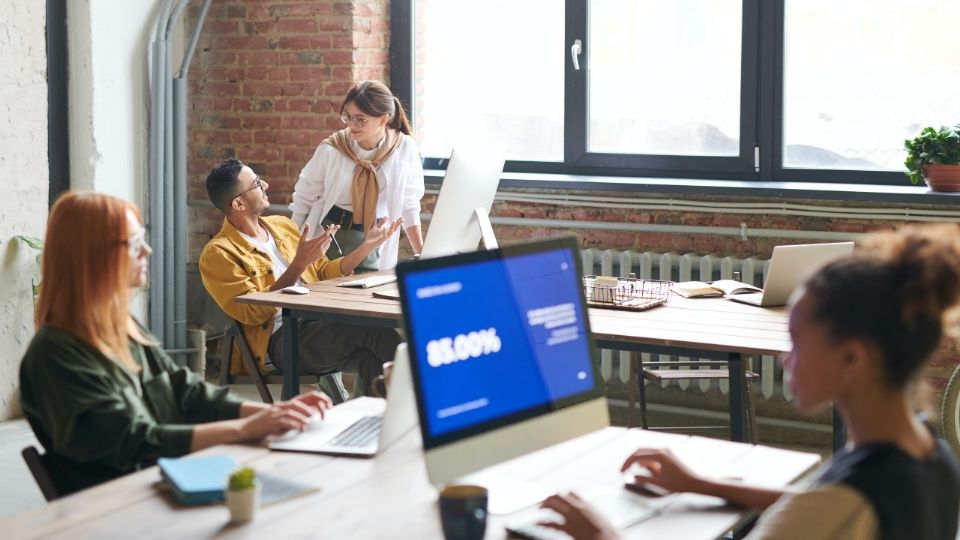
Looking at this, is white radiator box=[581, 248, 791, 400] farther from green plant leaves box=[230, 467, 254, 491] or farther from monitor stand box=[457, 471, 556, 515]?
green plant leaves box=[230, 467, 254, 491]

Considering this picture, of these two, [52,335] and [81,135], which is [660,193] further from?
[52,335]

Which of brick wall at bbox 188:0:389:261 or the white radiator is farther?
brick wall at bbox 188:0:389:261

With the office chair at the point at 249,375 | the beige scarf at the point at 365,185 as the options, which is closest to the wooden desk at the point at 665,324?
the office chair at the point at 249,375

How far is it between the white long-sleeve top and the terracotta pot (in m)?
2.01

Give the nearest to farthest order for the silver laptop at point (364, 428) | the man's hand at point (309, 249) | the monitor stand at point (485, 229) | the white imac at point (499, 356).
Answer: the white imac at point (499, 356) → the silver laptop at point (364, 428) → the monitor stand at point (485, 229) → the man's hand at point (309, 249)

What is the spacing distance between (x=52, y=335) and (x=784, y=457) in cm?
143

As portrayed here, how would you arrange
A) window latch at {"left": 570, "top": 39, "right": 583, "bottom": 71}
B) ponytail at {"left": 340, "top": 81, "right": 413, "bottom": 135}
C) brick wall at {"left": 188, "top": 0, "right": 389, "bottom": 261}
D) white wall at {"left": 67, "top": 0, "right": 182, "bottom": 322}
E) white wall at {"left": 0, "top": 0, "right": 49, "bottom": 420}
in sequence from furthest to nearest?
1. brick wall at {"left": 188, "top": 0, "right": 389, "bottom": 261}
2. window latch at {"left": 570, "top": 39, "right": 583, "bottom": 71}
3. white wall at {"left": 67, "top": 0, "right": 182, "bottom": 322}
4. white wall at {"left": 0, "top": 0, "right": 49, "bottom": 420}
5. ponytail at {"left": 340, "top": 81, "right": 413, "bottom": 135}

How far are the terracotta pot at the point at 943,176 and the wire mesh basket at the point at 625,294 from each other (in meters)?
1.30

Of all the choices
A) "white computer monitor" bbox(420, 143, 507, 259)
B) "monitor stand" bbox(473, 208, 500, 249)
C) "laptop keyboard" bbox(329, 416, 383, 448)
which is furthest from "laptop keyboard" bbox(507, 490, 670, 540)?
"monitor stand" bbox(473, 208, 500, 249)

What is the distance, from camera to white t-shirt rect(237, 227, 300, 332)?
4.37 metres

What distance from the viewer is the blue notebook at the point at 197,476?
6.88 feet

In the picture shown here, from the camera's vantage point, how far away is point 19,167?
Result: 519 centimetres

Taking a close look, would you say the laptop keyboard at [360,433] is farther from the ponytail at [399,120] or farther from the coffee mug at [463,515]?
the ponytail at [399,120]

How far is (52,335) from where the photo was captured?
7.75ft
